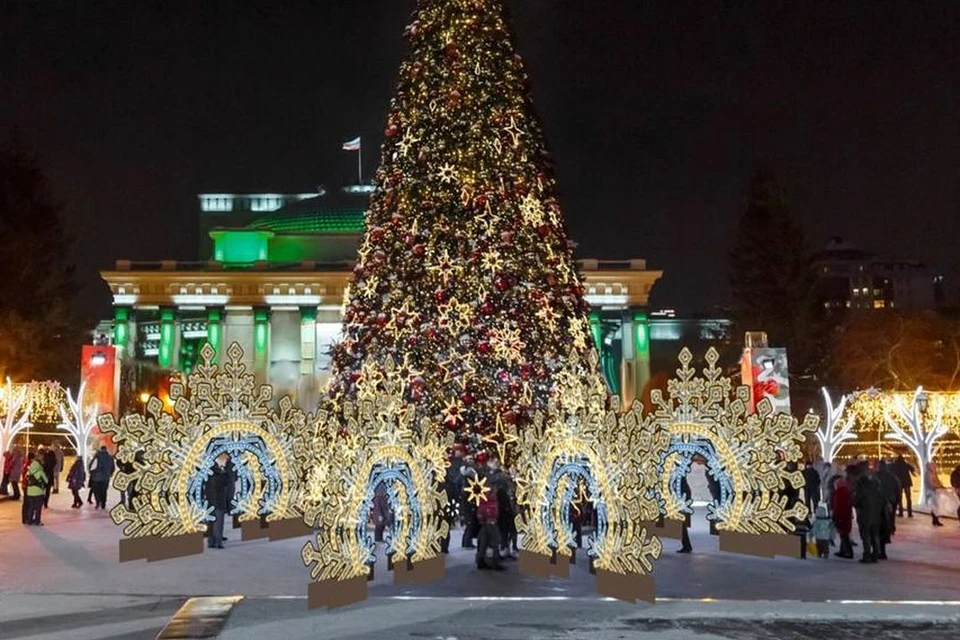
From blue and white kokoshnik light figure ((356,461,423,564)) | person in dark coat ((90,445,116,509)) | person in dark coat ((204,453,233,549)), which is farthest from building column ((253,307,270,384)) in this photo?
blue and white kokoshnik light figure ((356,461,423,564))

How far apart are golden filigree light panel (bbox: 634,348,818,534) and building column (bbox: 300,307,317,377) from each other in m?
64.5

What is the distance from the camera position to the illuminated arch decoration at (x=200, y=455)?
15352 millimetres

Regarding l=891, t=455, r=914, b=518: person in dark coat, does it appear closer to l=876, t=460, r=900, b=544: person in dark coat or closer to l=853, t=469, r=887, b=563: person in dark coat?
l=876, t=460, r=900, b=544: person in dark coat

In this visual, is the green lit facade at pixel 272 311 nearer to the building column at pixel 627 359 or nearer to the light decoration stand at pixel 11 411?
the building column at pixel 627 359

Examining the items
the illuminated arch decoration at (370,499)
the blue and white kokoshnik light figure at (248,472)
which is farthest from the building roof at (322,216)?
the illuminated arch decoration at (370,499)

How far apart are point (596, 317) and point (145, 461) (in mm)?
62572

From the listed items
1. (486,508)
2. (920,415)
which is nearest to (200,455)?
(486,508)

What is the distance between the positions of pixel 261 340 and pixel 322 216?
1598 cm

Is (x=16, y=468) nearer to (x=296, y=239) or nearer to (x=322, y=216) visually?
(x=296, y=239)

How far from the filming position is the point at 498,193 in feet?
57.8

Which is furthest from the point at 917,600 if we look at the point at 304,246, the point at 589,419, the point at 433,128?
the point at 304,246

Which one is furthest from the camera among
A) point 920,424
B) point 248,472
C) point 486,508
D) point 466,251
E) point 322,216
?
point 322,216

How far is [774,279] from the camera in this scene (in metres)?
59.4

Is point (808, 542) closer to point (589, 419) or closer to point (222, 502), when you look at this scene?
point (589, 419)
